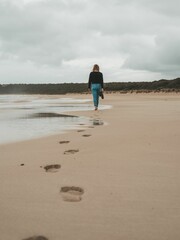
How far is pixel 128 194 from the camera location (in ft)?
7.48

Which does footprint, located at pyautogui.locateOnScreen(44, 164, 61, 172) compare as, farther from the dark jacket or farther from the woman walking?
the dark jacket

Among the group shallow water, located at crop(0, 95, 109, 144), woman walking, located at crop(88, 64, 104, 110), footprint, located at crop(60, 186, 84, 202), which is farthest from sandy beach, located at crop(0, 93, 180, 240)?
woman walking, located at crop(88, 64, 104, 110)

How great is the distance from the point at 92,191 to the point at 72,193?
0.16m

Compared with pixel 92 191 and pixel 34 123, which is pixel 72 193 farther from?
pixel 34 123

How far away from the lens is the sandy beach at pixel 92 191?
5.89 ft

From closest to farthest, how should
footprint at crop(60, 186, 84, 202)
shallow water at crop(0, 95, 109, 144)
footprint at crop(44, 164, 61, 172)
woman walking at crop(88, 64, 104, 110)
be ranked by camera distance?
footprint at crop(60, 186, 84, 202)
footprint at crop(44, 164, 61, 172)
shallow water at crop(0, 95, 109, 144)
woman walking at crop(88, 64, 104, 110)

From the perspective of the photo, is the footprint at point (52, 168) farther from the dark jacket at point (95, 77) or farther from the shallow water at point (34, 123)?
the dark jacket at point (95, 77)

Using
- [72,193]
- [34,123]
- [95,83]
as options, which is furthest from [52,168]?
[95,83]

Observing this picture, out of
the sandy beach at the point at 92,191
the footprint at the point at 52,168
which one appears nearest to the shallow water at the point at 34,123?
the sandy beach at the point at 92,191

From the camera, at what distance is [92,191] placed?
2.36 meters

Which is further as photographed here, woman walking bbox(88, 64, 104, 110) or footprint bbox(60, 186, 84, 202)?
woman walking bbox(88, 64, 104, 110)

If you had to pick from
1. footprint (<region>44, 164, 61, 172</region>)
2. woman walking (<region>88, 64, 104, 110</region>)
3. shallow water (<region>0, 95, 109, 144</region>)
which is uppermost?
woman walking (<region>88, 64, 104, 110</region>)

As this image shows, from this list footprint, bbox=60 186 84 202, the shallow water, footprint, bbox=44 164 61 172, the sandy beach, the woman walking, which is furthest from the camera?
the woman walking

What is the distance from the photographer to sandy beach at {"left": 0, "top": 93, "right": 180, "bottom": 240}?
1.80 meters
